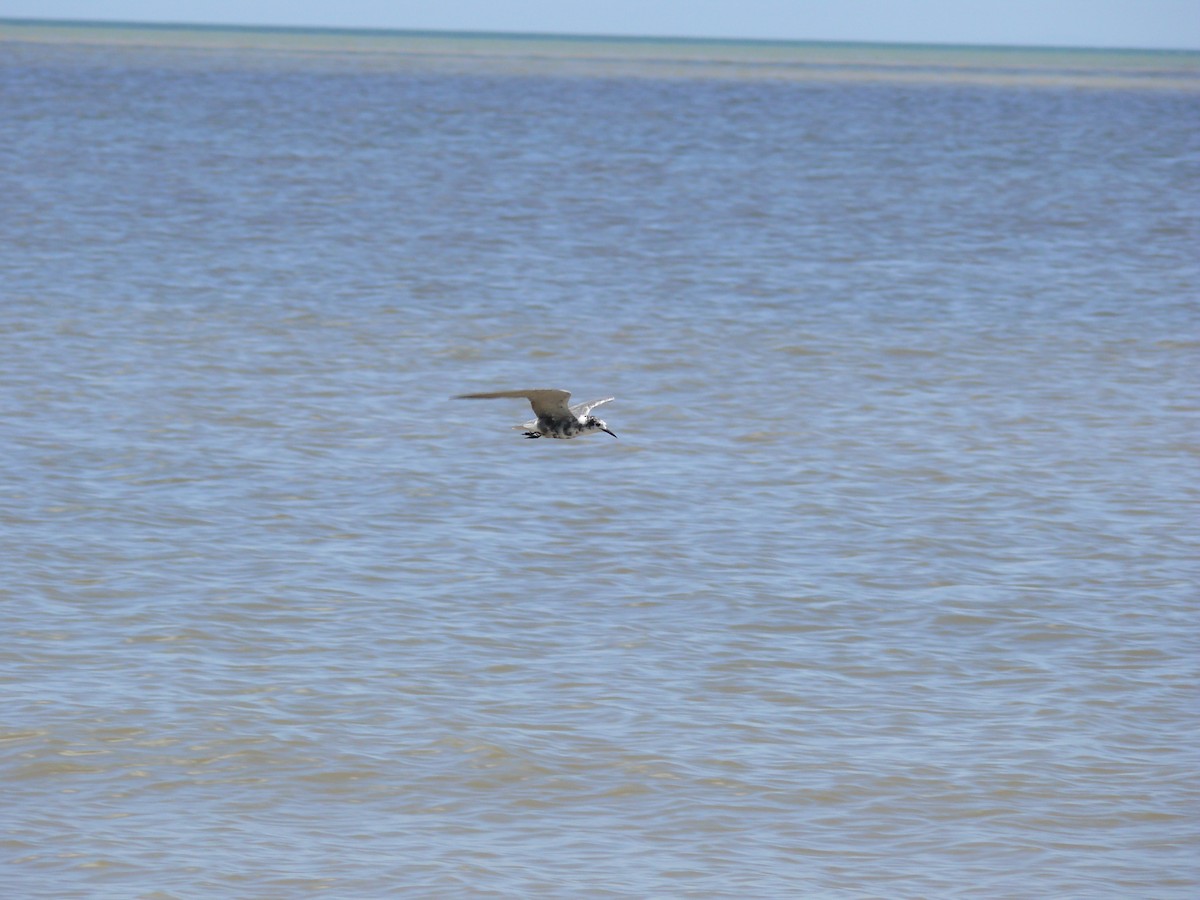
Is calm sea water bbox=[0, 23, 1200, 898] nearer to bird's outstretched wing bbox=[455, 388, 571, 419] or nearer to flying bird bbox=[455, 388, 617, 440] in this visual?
flying bird bbox=[455, 388, 617, 440]

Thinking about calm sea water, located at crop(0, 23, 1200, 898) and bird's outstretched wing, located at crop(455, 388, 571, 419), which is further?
bird's outstretched wing, located at crop(455, 388, 571, 419)

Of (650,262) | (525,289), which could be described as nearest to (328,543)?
(525,289)

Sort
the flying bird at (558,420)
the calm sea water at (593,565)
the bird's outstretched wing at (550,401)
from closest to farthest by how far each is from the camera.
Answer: the calm sea water at (593,565), the bird's outstretched wing at (550,401), the flying bird at (558,420)

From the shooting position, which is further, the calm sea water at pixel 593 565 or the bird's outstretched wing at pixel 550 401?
the bird's outstretched wing at pixel 550 401

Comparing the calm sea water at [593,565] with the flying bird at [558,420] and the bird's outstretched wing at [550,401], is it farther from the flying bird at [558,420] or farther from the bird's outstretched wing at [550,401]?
the bird's outstretched wing at [550,401]

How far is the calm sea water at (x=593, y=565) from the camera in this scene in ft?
29.9

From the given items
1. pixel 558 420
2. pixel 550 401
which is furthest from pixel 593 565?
pixel 550 401

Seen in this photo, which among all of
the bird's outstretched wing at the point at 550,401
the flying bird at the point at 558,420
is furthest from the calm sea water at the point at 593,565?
the bird's outstretched wing at the point at 550,401

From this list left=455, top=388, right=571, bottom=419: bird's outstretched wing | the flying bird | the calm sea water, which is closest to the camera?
the calm sea water

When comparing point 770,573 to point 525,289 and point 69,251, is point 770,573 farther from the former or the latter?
point 69,251

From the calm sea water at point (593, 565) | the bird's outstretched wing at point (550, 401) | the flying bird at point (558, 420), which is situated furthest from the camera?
the flying bird at point (558, 420)

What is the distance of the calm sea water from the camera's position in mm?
9117

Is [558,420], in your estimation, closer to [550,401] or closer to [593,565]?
[550,401]

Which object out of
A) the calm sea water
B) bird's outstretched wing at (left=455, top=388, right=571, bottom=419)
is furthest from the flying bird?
the calm sea water
